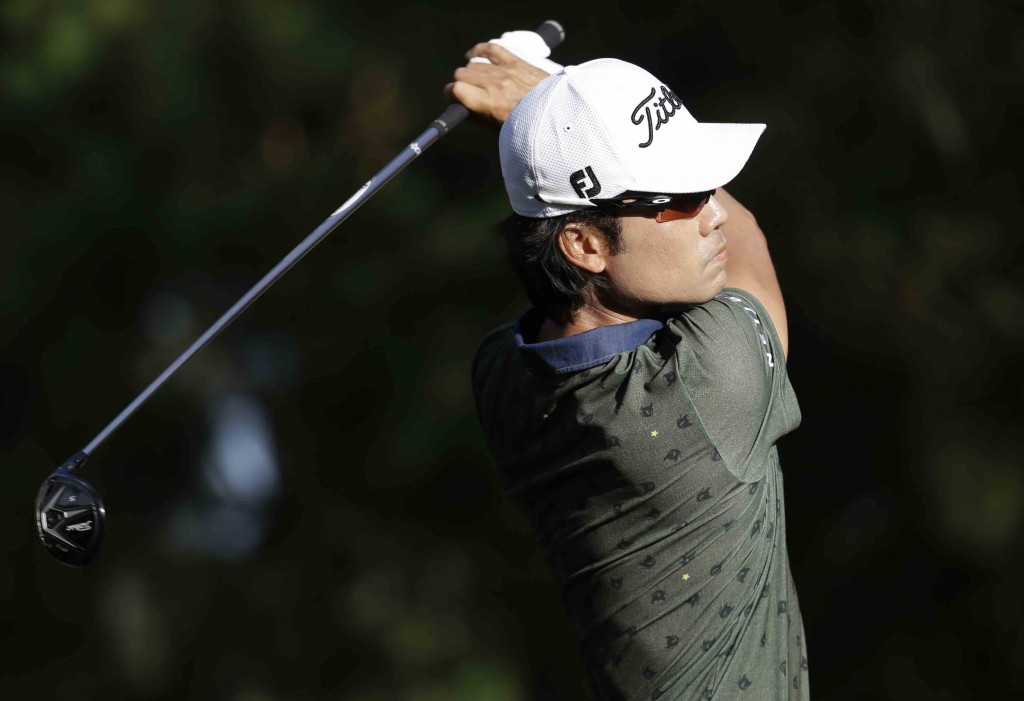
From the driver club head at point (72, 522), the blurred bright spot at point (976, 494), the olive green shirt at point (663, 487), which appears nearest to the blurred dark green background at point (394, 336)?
the blurred bright spot at point (976, 494)

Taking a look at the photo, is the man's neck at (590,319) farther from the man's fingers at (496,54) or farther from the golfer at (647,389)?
the man's fingers at (496,54)

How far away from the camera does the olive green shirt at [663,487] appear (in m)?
1.75

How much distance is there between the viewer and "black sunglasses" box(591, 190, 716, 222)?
177 centimetres

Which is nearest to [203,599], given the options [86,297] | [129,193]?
[86,297]

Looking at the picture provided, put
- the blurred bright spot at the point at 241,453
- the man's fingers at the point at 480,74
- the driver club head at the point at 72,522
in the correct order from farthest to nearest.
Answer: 1. the blurred bright spot at the point at 241,453
2. the man's fingers at the point at 480,74
3. the driver club head at the point at 72,522

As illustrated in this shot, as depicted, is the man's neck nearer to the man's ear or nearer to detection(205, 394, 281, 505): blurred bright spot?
A: the man's ear

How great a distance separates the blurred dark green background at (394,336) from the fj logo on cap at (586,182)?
6.24 ft

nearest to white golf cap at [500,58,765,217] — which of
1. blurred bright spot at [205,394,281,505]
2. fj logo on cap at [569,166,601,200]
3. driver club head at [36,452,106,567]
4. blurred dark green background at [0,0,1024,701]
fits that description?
fj logo on cap at [569,166,601,200]

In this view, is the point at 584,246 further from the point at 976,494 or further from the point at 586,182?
the point at 976,494

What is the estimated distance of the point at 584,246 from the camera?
182 centimetres

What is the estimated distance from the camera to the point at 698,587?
188 centimetres

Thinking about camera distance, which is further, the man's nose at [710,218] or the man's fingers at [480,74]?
the man's fingers at [480,74]

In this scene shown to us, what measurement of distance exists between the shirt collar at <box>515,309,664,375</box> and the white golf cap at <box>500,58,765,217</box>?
0.53 feet

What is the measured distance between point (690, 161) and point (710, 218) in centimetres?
9
